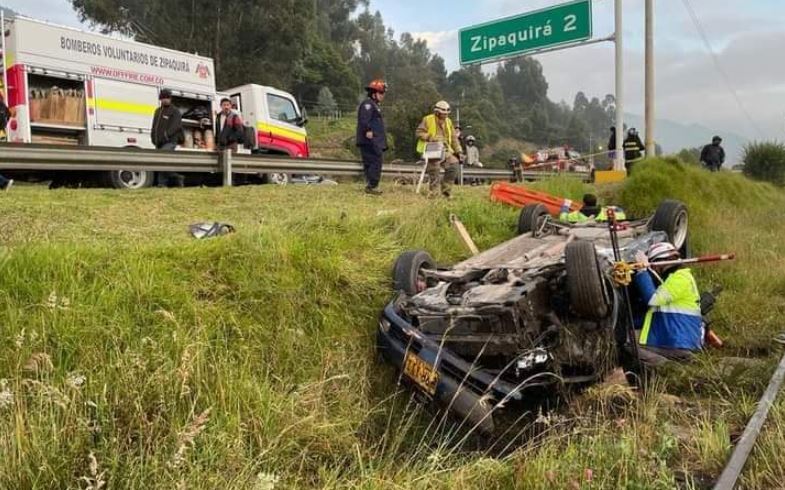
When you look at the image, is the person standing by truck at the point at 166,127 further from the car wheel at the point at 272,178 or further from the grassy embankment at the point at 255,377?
the grassy embankment at the point at 255,377

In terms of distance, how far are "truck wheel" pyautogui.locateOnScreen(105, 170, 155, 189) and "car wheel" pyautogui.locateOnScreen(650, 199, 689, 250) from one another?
673 cm

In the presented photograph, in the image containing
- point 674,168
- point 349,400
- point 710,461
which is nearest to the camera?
point 710,461

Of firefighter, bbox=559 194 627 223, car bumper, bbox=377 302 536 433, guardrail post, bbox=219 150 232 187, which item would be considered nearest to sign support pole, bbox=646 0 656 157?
firefighter, bbox=559 194 627 223

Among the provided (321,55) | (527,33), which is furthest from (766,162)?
(321,55)

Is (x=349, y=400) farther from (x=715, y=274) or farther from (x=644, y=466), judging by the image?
(x=715, y=274)

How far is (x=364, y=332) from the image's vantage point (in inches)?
191

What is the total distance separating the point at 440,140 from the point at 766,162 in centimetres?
1445

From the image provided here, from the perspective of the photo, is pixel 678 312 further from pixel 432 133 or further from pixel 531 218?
pixel 432 133

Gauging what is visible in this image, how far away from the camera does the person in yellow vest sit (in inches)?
374

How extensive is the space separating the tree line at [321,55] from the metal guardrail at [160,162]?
37.5 feet

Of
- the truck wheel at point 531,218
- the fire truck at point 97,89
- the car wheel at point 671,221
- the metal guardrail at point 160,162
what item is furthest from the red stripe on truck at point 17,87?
the car wheel at point 671,221

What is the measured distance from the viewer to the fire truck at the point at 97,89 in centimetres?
1098

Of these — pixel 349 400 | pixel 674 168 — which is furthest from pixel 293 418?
pixel 674 168

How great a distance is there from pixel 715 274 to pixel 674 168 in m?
4.28
